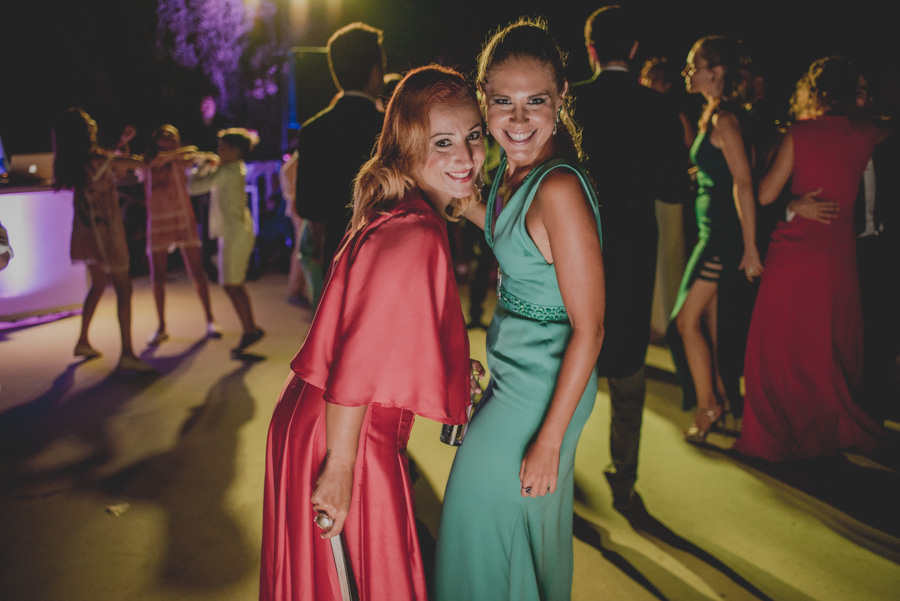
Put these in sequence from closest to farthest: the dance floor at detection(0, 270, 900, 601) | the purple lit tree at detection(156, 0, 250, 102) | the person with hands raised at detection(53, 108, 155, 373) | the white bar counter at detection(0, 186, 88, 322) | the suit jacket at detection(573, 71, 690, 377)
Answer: the dance floor at detection(0, 270, 900, 601), the suit jacket at detection(573, 71, 690, 377), the person with hands raised at detection(53, 108, 155, 373), the white bar counter at detection(0, 186, 88, 322), the purple lit tree at detection(156, 0, 250, 102)

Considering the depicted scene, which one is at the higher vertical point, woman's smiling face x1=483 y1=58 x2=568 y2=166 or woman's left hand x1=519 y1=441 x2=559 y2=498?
woman's smiling face x1=483 y1=58 x2=568 y2=166

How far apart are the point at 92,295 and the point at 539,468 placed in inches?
152

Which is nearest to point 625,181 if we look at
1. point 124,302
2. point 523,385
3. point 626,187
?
point 626,187

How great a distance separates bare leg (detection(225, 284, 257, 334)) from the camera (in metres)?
4.43

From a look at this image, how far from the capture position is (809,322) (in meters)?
2.78

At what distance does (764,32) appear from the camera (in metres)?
5.98

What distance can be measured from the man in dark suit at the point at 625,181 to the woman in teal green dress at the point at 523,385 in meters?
0.70

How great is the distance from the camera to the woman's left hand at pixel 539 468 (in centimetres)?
128

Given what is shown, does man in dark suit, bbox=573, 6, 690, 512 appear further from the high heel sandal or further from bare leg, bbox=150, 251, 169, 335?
bare leg, bbox=150, 251, 169, 335

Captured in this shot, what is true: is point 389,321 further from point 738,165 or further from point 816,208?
point 816,208

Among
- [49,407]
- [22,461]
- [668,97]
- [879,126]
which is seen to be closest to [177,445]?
[22,461]

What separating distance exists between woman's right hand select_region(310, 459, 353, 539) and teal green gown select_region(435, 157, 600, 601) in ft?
1.12

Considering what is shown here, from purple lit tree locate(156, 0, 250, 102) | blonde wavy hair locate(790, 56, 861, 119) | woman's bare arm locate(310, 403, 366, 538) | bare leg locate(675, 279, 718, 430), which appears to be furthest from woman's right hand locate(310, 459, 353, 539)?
purple lit tree locate(156, 0, 250, 102)

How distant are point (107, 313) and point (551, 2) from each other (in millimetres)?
6293
